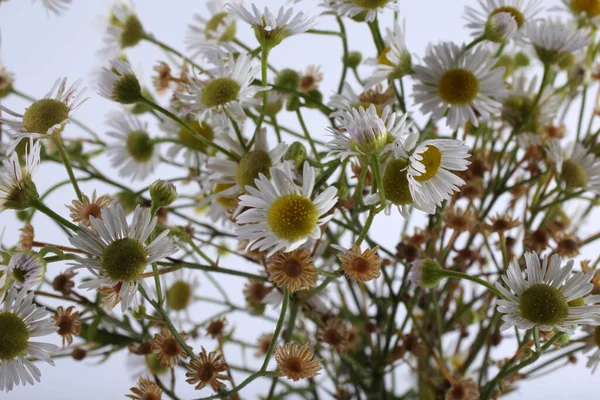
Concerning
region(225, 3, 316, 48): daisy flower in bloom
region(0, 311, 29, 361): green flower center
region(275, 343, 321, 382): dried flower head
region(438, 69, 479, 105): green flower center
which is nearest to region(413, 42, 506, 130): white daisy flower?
region(438, 69, 479, 105): green flower center

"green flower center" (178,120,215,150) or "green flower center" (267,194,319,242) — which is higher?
"green flower center" (178,120,215,150)

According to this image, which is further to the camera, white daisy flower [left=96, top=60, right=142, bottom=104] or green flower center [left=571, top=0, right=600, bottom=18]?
green flower center [left=571, top=0, right=600, bottom=18]

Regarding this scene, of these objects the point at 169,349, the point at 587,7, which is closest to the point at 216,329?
the point at 169,349

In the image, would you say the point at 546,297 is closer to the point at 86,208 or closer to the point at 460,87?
the point at 460,87

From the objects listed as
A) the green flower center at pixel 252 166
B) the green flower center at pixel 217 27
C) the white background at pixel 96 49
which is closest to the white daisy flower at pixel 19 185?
the green flower center at pixel 252 166

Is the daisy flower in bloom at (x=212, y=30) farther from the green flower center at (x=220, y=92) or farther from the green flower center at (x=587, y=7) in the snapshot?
the green flower center at (x=587, y=7)

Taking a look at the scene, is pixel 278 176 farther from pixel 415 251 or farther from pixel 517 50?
pixel 517 50

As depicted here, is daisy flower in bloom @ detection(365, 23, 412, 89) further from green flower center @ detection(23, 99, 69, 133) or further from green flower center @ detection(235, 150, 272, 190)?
green flower center @ detection(23, 99, 69, 133)
